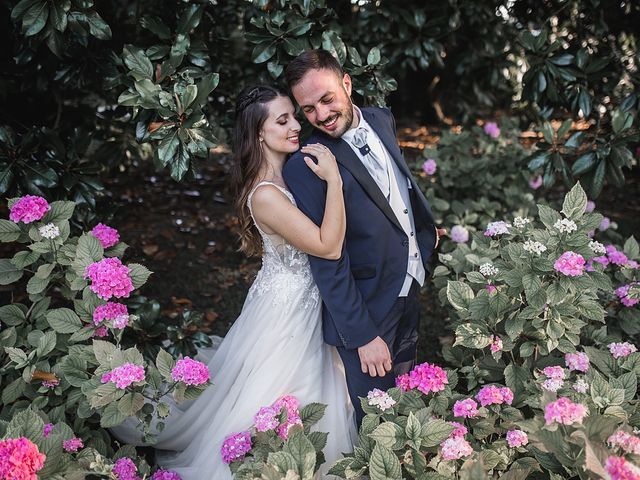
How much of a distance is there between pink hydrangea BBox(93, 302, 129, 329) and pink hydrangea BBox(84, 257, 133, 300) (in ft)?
0.16

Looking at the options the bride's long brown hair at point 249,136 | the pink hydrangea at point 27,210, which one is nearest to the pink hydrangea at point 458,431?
the bride's long brown hair at point 249,136

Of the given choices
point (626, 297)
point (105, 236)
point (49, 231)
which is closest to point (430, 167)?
point (626, 297)

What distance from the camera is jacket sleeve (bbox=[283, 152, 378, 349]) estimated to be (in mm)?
2264

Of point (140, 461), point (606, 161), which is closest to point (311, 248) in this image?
point (140, 461)

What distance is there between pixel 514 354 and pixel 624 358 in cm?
45

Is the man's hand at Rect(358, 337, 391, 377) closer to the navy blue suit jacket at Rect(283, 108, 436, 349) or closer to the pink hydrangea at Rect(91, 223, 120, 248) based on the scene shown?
the navy blue suit jacket at Rect(283, 108, 436, 349)

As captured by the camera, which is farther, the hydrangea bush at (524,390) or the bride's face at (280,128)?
the bride's face at (280,128)

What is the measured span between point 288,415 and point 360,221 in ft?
2.45

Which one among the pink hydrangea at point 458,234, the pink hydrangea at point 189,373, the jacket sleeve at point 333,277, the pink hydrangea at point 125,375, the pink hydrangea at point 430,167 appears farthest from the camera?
the pink hydrangea at point 430,167

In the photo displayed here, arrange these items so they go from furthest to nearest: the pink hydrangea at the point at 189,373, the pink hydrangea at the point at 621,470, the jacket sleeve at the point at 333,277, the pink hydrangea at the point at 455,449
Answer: the jacket sleeve at the point at 333,277, the pink hydrangea at the point at 189,373, the pink hydrangea at the point at 455,449, the pink hydrangea at the point at 621,470

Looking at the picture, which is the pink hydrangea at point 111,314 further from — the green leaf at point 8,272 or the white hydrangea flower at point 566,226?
the white hydrangea flower at point 566,226

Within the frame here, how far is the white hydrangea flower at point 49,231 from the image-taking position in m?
2.42

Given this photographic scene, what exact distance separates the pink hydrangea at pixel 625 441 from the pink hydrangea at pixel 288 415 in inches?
35.7

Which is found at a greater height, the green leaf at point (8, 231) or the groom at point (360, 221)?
the green leaf at point (8, 231)
